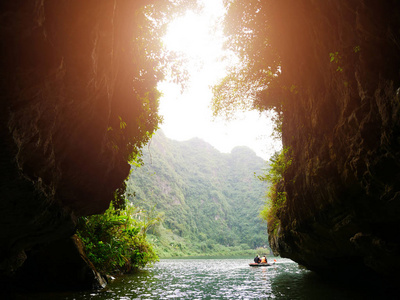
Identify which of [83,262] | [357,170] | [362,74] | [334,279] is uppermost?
[362,74]

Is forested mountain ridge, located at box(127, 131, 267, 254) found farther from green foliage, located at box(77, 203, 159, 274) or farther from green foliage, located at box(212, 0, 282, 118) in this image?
green foliage, located at box(212, 0, 282, 118)

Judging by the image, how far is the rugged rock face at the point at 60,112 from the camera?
419 centimetres

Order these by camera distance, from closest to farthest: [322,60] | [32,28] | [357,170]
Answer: [32,28]
[357,170]
[322,60]

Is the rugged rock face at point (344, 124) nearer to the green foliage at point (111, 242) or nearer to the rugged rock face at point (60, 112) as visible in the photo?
the rugged rock face at point (60, 112)

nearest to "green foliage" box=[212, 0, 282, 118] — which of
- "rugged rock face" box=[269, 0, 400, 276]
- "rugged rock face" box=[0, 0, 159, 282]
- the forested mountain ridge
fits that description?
"rugged rock face" box=[269, 0, 400, 276]

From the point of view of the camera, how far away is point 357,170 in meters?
6.84

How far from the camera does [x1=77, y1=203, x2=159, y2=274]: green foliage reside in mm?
13383

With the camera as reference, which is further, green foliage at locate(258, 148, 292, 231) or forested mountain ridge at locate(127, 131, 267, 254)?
forested mountain ridge at locate(127, 131, 267, 254)

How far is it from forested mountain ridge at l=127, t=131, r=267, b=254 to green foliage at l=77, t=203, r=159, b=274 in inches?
2097

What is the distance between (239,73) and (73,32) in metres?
10.3

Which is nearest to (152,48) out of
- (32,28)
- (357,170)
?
(32,28)

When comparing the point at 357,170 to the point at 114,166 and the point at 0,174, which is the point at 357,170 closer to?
the point at 114,166

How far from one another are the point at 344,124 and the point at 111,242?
538 inches

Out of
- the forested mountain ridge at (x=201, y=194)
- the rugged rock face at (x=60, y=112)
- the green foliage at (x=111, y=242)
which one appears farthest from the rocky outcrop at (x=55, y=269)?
the forested mountain ridge at (x=201, y=194)
